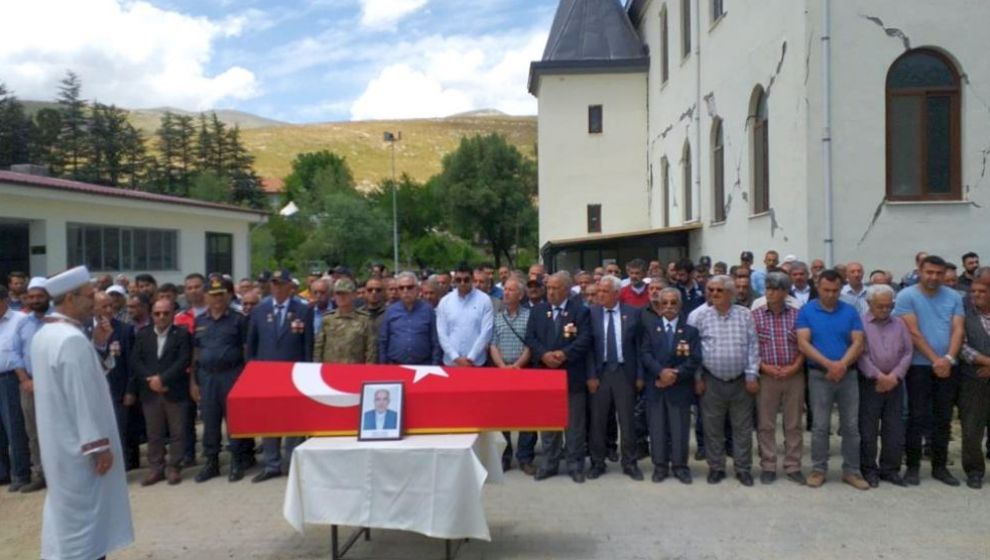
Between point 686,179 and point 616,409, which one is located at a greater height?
point 686,179

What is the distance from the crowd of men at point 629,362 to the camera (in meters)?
7.96

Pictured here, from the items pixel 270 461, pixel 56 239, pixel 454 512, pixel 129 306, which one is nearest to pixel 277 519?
pixel 270 461

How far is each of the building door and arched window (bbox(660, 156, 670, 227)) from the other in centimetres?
1809

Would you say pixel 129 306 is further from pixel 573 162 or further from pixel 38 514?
pixel 573 162

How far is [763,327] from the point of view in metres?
8.18

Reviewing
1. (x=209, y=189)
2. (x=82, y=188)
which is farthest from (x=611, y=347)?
(x=209, y=189)

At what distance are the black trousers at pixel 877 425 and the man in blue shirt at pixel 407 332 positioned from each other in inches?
160

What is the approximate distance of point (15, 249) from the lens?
71.1 feet

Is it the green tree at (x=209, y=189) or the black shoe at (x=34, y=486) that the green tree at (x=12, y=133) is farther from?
the black shoe at (x=34, y=486)

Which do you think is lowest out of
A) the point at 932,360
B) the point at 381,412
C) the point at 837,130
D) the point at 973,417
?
the point at 973,417

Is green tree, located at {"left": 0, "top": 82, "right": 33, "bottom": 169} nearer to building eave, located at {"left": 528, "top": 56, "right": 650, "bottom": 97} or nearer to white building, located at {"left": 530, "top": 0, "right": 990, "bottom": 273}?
building eave, located at {"left": 528, "top": 56, "right": 650, "bottom": 97}

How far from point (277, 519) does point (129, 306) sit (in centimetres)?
332

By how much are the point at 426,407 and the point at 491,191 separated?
163ft

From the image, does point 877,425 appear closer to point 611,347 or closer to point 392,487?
point 611,347
